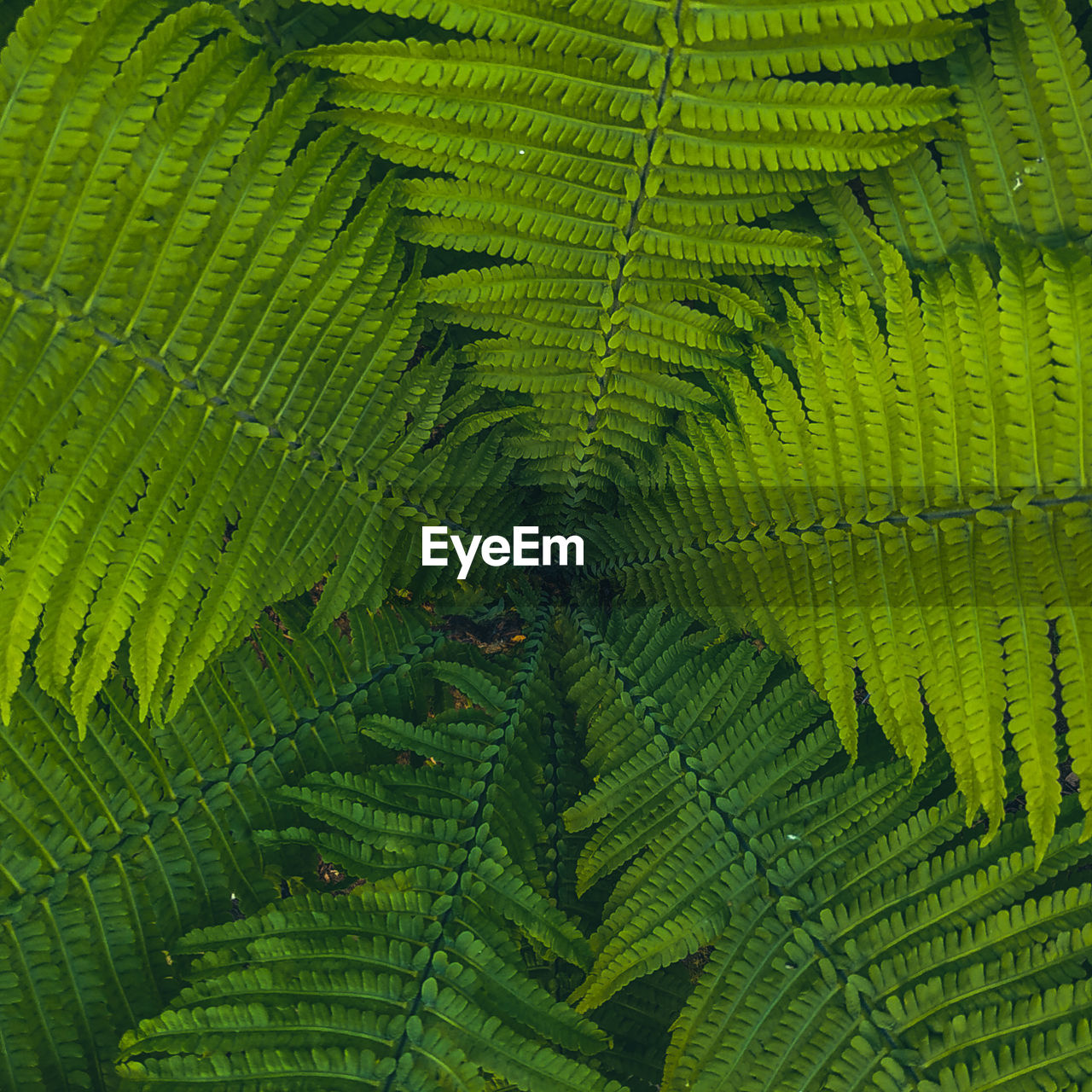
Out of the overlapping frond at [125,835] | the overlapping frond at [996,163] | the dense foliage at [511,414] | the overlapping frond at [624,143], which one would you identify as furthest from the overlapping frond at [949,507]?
the overlapping frond at [125,835]

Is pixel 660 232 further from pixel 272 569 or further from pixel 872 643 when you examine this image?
pixel 272 569

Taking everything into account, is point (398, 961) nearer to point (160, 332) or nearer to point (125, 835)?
point (125, 835)

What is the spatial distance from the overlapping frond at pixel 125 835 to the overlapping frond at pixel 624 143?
35.6 inches

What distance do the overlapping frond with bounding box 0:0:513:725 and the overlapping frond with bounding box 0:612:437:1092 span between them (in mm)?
123

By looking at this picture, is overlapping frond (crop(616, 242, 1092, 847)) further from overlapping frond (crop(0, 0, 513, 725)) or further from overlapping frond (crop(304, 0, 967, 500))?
overlapping frond (crop(0, 0, 513, 725))

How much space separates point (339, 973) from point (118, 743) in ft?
1.97

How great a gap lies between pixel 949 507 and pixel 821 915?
0.76 meters

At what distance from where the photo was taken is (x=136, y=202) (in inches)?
53.8

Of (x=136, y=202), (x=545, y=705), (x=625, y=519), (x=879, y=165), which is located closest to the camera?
(x=136, y=202)

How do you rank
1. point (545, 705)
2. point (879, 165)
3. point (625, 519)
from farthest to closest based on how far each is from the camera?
1. point (625, 519)
2. point (545, 705)
3. point (879, 165)

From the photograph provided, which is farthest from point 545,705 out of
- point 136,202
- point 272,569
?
point 136,202

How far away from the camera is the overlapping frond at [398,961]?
4.27 feet

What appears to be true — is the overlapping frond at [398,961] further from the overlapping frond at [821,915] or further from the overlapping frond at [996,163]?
the overlapping frond at [996,163]

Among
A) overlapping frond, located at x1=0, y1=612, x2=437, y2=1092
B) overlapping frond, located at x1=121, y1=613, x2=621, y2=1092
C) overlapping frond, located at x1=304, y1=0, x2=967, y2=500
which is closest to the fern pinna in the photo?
overlapping frond, located at x1=121, y1=613, x2=621, y2=1092
